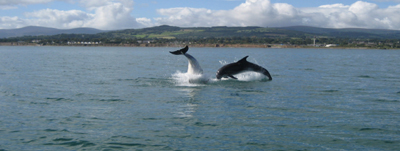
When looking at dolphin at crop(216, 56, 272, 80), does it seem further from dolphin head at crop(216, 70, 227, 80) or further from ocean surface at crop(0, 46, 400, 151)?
ocean surface at crop(0, 46, 400, 151)

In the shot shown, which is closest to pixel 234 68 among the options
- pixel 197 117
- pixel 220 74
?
pixel 220 74

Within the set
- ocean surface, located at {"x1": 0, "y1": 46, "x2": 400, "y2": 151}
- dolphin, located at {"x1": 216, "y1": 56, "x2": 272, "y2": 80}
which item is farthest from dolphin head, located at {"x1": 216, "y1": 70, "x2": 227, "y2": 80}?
ocean surface, located at {"x1": 0, "y1": 46, "x2": 400, "y2": 151}

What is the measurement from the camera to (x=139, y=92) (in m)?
22.7

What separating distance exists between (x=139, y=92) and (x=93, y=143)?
10.6m

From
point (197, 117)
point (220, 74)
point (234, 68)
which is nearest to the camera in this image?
point (197, 117)

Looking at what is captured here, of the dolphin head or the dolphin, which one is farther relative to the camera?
the dolphin head

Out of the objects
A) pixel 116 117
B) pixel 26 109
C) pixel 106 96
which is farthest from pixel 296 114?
pixel 26 109

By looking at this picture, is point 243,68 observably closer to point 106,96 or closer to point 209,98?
point 209,98

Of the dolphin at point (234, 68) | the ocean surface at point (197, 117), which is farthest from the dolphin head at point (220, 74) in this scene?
the ocean surface at point (197, 117)

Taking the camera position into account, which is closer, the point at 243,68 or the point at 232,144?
the point at 232,144

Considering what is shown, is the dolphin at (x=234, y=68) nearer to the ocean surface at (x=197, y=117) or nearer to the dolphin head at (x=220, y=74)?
the dolphin head at (x=220, y=74)

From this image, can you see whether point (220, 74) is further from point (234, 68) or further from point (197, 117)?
point (197, 117)

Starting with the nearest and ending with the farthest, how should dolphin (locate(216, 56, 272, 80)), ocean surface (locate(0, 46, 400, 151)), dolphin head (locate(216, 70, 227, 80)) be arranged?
ocean surface (locate(0, 46, 400, 151))
dolphin (locate(216, 56, 272, 80))
dolphin head (locate(216, 70, 227, 80))

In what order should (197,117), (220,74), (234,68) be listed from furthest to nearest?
(220,74) → (234,68) → (197,117)
